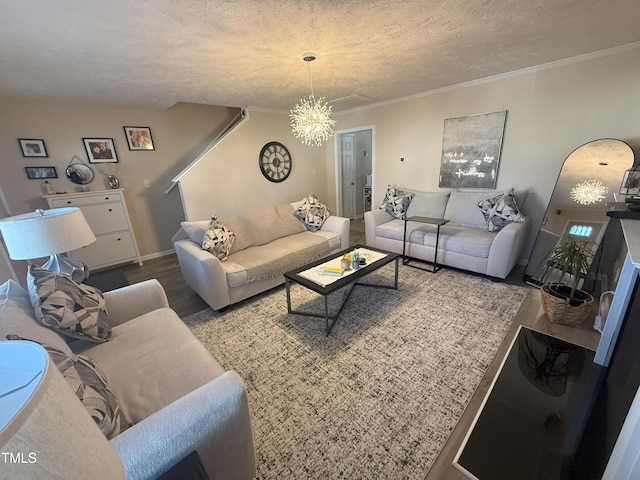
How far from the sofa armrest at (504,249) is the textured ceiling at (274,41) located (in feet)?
5.60

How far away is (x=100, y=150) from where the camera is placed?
372 centimetres

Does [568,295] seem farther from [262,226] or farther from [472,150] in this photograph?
[262,226]

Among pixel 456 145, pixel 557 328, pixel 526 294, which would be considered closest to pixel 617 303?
pixel 557 328

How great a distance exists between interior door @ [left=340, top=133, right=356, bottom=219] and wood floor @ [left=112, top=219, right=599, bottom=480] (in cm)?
356

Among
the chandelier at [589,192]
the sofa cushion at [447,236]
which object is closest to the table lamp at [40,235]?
the sofa cushion at [447,236]

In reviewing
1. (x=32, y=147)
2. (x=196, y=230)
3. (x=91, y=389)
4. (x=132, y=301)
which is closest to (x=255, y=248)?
(x=196, y=230)

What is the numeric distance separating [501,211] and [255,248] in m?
2.94

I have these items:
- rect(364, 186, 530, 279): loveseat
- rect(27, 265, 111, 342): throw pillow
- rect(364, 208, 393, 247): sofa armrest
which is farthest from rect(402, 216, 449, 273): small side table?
rect(27, 265, 111, 342): throw pillow

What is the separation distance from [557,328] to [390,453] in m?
1.88

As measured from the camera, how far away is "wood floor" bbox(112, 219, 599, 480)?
4.33 feet

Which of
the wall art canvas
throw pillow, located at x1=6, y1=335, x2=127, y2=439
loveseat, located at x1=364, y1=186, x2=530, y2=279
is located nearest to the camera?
throw pillow, located at x1=6, y1=335, x2=127, y2=439

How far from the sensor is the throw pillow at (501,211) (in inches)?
119

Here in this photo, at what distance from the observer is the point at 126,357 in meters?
1.40

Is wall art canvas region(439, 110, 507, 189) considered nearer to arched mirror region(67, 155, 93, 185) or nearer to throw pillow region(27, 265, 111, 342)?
throw pillow region(27, 265, 111, 342)
